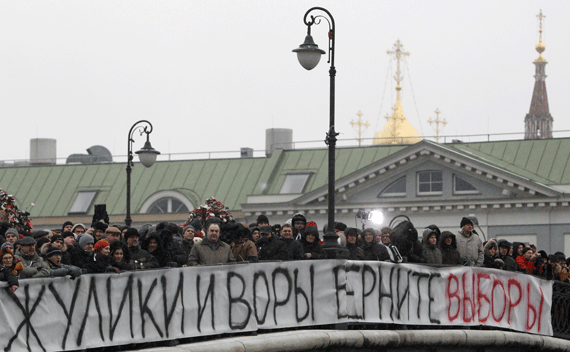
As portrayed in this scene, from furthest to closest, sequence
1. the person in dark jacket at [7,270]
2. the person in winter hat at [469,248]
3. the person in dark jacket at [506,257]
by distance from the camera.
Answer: the person in dark jacket at [506,257] < the person in winter hat at [469,248] < the person in dark jacket at [7,270]

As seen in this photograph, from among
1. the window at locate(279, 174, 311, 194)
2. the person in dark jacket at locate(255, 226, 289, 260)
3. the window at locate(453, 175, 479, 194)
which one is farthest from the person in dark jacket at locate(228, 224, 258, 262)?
the window at locate(279, 174, 311, 194)

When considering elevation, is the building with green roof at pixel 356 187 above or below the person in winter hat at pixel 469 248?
above

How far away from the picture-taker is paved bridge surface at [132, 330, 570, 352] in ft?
61.3

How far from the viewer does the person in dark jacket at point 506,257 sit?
81.9 ft

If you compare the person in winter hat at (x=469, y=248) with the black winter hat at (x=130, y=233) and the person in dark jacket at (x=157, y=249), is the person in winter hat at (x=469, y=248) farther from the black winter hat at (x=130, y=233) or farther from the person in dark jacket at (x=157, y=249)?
the black winter hat at (x=130, y=233)

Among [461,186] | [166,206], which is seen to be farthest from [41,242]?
[166,206]

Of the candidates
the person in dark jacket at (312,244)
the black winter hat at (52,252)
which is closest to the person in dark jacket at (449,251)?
the person in dark jacket at (312,244)

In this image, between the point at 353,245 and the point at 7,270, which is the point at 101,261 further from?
the point at 353,245

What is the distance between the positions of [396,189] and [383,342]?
121ft

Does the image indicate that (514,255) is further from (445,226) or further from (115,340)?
(445,226)

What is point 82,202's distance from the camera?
208ft

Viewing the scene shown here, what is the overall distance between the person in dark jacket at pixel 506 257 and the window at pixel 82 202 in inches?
1537

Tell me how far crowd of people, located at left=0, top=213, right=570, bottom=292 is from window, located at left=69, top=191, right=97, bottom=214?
3825 cm

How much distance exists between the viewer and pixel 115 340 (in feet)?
→ 56.2
